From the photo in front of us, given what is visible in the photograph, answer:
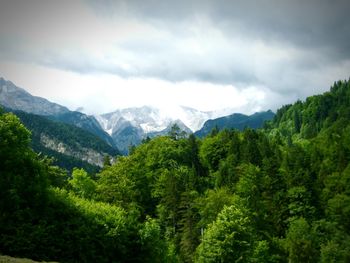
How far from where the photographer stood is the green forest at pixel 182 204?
48.1 m

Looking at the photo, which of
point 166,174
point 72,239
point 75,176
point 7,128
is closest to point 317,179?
point 166,174

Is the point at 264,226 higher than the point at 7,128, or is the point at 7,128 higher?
the point at 7,128

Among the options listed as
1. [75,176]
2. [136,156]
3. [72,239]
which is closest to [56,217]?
[72,239]

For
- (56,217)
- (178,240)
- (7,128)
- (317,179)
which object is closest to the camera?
(7,128)

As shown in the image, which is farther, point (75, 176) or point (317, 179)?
point (317, 179)

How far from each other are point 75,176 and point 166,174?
80.7 ft

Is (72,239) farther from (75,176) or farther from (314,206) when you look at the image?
(314,206)

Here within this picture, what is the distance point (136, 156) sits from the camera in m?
128

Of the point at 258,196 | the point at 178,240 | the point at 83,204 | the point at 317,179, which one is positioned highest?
the point at 317,179

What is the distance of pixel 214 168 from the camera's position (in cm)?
13800

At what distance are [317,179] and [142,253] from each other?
68260mm

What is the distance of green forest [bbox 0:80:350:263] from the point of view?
48.1 metres

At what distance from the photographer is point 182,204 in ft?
329

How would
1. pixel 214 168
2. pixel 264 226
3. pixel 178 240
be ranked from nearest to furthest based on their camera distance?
pixel 264 226, pixel 178 240, pixel 214 168
